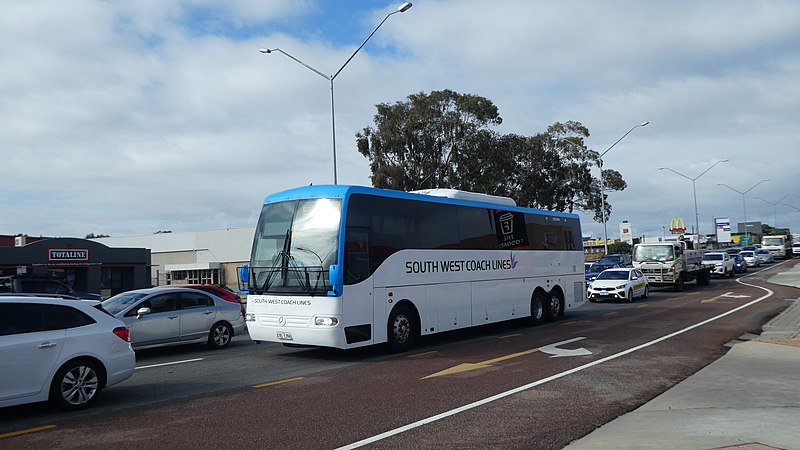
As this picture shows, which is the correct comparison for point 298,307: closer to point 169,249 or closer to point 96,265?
point 96,265

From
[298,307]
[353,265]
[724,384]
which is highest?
[353,265]

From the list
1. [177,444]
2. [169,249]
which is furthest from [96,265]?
[177,444]

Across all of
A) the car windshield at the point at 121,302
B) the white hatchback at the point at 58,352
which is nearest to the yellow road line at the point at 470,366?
the white hatchback at the point at 58,352

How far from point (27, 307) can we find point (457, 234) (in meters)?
9.85

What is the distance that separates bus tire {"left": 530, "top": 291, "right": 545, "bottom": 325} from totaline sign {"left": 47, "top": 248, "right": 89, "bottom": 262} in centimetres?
3462

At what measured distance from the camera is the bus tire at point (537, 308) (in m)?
19.2

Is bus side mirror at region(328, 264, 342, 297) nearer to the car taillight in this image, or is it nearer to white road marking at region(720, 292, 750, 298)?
the car taillight

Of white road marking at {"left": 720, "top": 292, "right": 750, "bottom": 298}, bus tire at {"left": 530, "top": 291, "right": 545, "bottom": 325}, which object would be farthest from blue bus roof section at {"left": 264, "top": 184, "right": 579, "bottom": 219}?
white road marking at {"left": 720, "top": 292, "right": 750, "bottom": 298}

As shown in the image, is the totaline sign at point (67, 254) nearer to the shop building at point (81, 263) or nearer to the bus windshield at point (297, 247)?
the shop building at point (81, 263)

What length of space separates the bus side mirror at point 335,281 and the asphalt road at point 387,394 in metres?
1.38

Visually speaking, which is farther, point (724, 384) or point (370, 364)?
point (370, 364)

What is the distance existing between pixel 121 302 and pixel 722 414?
11847mm

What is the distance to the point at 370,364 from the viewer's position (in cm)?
1242

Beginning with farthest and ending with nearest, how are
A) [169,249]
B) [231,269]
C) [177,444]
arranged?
[169,249] → [231,269] → [177,444]
